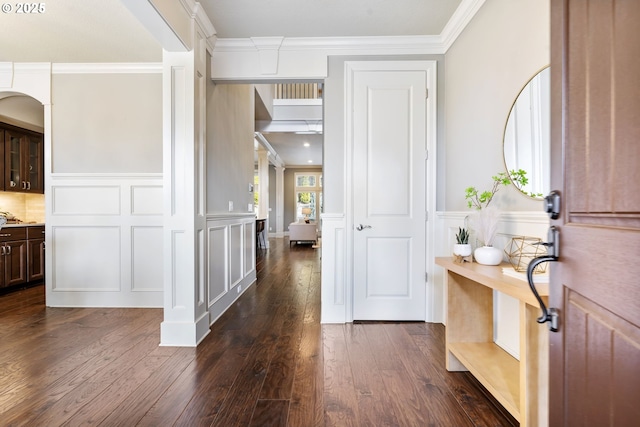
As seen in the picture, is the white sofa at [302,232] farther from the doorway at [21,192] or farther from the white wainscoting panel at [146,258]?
the white wainscoting panel at [146,258]

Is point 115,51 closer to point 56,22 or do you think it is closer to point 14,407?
point 56,22

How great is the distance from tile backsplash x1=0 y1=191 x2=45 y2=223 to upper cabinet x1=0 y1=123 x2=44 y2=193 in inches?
10.1

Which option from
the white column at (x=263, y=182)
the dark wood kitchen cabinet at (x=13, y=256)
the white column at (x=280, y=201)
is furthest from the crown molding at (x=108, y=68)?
the white column at (x=280, y=201)

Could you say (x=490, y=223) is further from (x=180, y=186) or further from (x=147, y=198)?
(x=147, y=198)

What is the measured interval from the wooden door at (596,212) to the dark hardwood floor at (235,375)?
1096 mm

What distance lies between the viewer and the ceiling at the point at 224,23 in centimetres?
233

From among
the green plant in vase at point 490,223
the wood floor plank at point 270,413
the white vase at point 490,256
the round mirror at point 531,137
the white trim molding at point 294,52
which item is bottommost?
the wood floor plank at point 270,413

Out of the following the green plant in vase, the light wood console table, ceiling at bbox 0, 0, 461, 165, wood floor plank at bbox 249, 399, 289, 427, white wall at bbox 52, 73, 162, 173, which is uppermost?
ceiling at bbox 0, 0, 461, 165

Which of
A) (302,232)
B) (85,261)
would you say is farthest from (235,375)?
(302,232)

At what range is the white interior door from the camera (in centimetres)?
282

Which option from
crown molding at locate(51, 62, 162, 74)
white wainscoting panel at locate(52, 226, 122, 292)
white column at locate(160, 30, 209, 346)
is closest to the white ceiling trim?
white column at locate(160, 30, 209, 346)

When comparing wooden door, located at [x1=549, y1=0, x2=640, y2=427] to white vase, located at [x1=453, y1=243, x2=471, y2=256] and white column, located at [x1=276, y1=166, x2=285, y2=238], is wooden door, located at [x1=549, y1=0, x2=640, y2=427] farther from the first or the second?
white column, located at [x1=276, y1=166, x2=285, y2=238]

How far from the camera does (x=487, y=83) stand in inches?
83.7

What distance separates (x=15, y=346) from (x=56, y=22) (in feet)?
8.51
